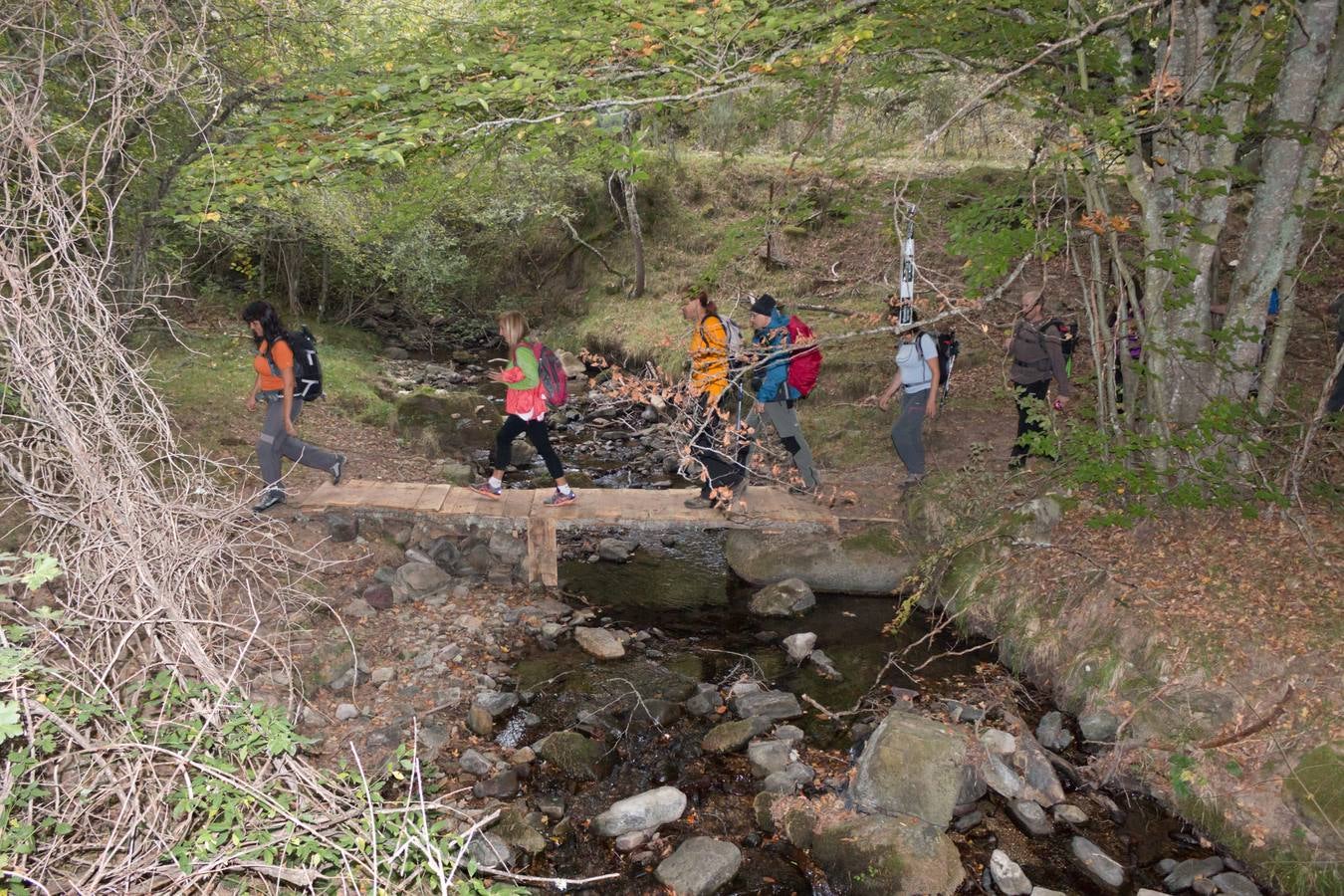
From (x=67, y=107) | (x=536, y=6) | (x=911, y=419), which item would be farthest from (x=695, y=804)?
(x=67, y=107)

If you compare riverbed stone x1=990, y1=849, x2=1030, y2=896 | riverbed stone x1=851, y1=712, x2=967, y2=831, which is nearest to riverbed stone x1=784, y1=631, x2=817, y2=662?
riverbed stone x1=851, y1=712, x2=967, y2=831

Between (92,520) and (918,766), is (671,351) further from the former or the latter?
(92,520)

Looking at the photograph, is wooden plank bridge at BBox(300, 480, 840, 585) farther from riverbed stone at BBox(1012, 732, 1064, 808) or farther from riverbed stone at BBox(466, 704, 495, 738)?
riverbed stone at BBox(1012, 732, 1064, 808)

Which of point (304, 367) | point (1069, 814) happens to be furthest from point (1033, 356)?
point (304, 367)

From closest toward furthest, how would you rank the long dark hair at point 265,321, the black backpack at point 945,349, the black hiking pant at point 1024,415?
the long dark hair at point 265,321 < the black hiking pant at point 1024,415 < the black backpack at point 945,349

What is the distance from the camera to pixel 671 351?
15773mm

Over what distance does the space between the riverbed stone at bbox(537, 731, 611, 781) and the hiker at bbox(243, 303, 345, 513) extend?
354 centimetres

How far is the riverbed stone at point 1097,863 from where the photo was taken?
4.66 m

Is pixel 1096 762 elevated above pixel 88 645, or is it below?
below

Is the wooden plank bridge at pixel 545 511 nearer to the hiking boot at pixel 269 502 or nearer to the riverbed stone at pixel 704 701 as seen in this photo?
the hiking boot at pixel 269 502

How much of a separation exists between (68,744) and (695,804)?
3.72 m

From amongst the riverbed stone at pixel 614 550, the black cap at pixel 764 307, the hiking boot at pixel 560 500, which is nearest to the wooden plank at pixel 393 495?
Answer: the hiking boot at pixel 560 500

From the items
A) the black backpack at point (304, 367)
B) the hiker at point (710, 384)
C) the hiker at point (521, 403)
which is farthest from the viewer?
the hiker at point (521, 403)

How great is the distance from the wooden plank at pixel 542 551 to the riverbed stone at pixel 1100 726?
511 centimetres
